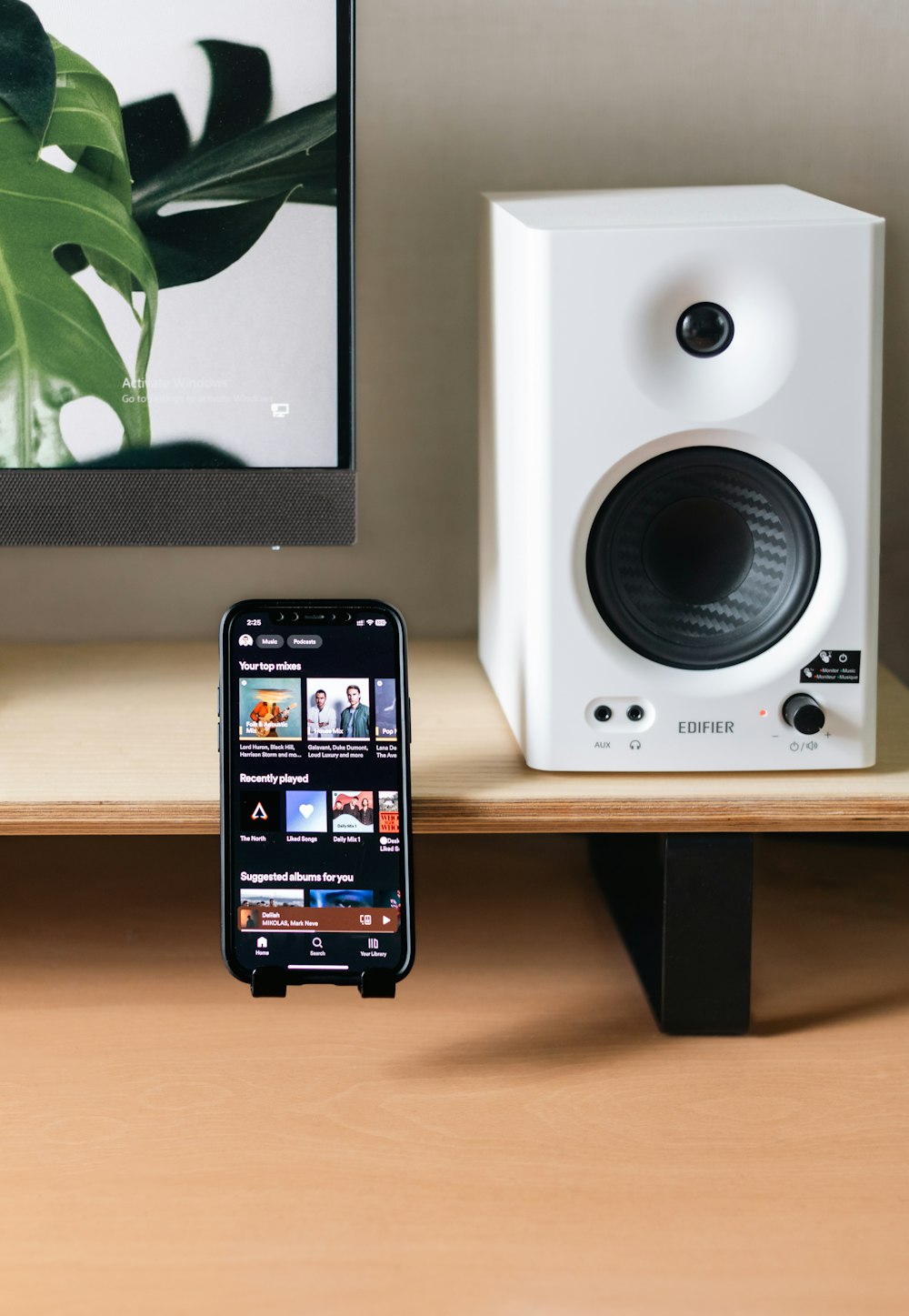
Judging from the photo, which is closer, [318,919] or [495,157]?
[318,919]

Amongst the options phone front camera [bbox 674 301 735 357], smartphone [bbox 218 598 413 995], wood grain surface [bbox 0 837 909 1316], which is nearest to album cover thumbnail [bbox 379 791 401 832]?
smartphone [bbox 218 598 413 995]

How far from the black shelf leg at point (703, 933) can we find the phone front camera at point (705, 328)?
0.24 m

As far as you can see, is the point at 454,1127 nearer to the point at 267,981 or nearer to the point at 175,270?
the point at 267,981

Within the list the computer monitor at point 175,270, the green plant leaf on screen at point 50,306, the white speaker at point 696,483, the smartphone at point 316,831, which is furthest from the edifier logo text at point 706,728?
the green plant leaf on screen at point 50,306

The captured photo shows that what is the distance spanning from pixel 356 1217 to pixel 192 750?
28 cm

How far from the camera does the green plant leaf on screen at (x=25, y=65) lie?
72 centimetres

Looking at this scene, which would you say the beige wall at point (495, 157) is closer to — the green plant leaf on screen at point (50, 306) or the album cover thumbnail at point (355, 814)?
the green plant leaf on screen at point (50, 306)

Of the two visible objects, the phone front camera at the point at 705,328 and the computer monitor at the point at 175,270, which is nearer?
the phone front camera at the point at 705,328

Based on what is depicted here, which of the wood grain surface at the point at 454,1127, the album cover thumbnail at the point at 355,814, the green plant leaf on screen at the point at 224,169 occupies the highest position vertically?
the green plant leaf on screen at the point at 224,169

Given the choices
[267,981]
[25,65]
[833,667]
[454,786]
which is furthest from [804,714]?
[25,65]

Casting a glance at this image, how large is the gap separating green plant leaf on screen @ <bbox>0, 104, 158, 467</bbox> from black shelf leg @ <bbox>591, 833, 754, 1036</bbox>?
39cm

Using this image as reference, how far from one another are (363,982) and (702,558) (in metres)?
0.27

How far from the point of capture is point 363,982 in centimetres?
64

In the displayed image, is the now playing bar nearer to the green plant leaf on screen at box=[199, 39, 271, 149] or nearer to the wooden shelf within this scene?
the wooden shelf
